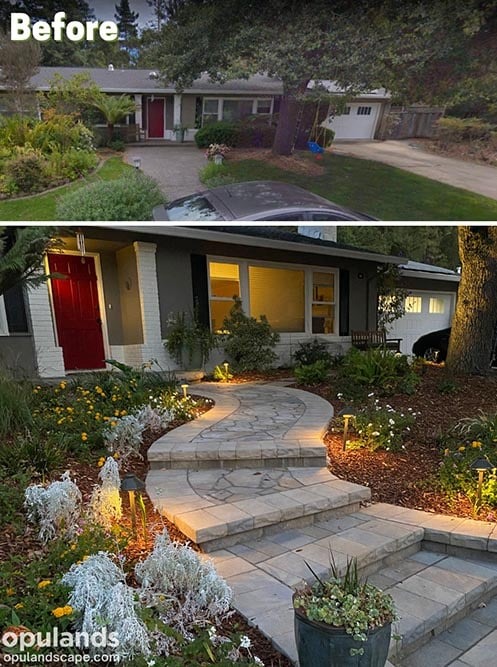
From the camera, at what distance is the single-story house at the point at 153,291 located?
23.0 feet

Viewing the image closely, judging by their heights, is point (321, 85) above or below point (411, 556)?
above

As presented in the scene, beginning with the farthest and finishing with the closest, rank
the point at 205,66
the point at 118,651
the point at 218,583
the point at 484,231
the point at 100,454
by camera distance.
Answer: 1. the point at 484,231
2. the point at 100,454
3. the point at 218,583
4. the point at 205,66
5. the point at 118,651

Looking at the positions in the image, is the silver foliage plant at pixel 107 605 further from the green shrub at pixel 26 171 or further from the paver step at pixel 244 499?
the green shrub at pixel 26 171

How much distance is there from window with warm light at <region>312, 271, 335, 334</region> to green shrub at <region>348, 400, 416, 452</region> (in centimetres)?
510

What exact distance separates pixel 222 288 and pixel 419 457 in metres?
5.49

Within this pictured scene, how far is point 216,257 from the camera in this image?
8.45m

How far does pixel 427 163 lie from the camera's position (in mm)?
2264

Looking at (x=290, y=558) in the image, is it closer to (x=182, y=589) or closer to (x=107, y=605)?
(x=182, y=589)

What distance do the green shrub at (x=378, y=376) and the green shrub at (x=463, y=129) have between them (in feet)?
14.3

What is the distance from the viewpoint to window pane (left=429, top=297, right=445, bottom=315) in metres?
13.9

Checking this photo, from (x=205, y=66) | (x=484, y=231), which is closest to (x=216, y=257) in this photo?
(x=484, y=231)

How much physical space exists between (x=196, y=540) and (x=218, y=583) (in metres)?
0.58

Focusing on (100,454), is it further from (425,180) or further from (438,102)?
(438,102)

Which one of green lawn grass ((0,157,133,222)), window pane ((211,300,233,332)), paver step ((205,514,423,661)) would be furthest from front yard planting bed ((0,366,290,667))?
window pane ((211,300,233,332))
